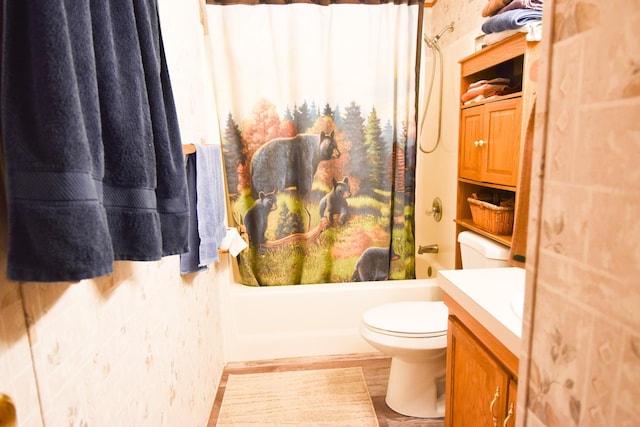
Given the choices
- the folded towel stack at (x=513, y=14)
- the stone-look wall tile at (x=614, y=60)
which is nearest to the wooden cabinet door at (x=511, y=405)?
the stone-look wall tile at (x=614, y=60)

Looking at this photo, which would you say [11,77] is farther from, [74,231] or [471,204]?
[471,204]

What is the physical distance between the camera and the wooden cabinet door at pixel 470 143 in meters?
1.86

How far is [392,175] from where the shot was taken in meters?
2.38

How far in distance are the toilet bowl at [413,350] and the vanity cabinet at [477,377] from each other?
343 mm

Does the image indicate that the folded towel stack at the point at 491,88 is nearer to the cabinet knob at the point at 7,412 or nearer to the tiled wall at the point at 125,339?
the tiled wall at the point at 125,339

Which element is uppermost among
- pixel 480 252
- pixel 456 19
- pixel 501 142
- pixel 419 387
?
pixel 456 19

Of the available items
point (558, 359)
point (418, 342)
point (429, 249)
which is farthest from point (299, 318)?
point (558, 359)

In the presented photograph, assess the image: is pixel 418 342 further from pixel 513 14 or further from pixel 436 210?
pixel 513 14

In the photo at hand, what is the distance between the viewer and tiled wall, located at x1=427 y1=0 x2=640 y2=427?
409 millimetres

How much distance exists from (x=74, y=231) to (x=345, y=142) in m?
1.91

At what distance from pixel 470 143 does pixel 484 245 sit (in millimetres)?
505

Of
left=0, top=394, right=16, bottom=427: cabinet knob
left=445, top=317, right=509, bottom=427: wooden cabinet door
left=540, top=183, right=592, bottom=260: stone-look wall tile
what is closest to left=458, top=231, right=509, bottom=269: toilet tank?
left=445, top=317, right=509, bottom=427: wooden cabinet door

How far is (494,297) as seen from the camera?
45.9 inches

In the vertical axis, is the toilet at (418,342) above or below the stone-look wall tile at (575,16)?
below
